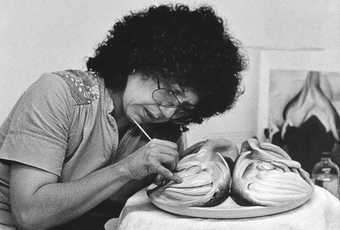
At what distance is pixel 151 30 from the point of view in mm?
1376

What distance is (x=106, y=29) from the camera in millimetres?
2094

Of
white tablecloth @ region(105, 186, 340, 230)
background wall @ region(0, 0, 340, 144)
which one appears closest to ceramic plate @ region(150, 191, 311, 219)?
white tablecloth @ region(105, 186, 340, 230)

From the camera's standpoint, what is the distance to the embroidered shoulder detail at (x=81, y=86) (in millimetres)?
1338

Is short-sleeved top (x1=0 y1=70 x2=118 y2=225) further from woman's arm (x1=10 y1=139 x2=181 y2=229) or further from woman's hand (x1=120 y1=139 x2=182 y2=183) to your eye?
woman's hand (x1=120 y1=139 x2=182 y2=183)

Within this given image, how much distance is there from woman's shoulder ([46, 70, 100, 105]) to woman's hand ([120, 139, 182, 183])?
0.68ft

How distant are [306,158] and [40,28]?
3.74ft

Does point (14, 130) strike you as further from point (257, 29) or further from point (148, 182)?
point (257, 29)

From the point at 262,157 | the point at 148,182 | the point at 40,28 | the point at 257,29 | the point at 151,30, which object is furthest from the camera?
the point at 257,29

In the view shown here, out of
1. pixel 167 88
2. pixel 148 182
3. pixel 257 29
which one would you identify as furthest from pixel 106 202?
pixel 257 29

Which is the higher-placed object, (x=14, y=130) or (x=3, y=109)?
(x=14, y=130)

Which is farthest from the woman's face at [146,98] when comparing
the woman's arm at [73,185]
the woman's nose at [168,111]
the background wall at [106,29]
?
the background wall at [106,29]

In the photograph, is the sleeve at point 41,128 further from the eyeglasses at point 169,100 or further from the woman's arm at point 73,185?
the eyeglasses at point 169,100

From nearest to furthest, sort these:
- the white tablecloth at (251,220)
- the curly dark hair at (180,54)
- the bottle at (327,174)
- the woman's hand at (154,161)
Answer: the white tablecloth at (251,220), the woman's hand at (154,161), the curly dark hair at (180,54), the bottle at (327,174)

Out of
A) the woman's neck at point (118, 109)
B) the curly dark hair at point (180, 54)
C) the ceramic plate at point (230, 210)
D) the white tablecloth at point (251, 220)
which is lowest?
the white tablecloth at point (251, 220)
